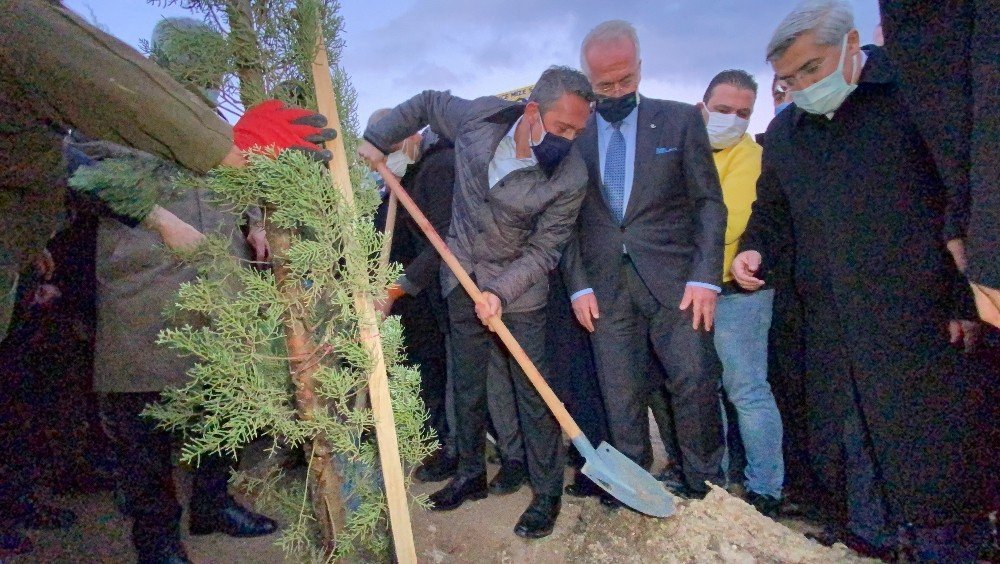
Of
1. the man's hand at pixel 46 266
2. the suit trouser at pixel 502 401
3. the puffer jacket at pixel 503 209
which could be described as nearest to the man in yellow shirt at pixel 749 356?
the puffer jacket at pixel 503 209

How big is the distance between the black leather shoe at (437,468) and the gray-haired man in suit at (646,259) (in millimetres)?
1086

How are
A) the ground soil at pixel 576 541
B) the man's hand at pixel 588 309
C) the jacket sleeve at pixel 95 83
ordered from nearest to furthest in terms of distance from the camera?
the jacket sleeve at pixel 95 83 → the ground soil at pixel 576 541 → the man's hand at pixel 588 309

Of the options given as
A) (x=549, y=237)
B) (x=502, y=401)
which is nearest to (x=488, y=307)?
(x=549, y=237)

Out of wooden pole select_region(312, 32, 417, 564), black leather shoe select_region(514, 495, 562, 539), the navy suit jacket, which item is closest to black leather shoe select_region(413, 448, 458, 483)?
black leather shoe select_region(514, 495, 562, 539)

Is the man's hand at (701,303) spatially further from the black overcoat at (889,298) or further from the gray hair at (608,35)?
the gray hair at (608,35)

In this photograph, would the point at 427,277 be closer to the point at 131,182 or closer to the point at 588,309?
the point at 588,309

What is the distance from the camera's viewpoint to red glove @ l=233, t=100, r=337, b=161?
Answer: 1.76 metres

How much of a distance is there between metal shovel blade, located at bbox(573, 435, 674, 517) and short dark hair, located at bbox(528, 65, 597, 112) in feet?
5.35

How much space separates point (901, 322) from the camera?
8.21 ft

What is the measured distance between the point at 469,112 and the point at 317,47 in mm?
1431

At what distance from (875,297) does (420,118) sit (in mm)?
2338

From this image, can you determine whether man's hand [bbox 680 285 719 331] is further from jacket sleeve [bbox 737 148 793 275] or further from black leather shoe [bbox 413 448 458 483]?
black leather shoe [bbox 413 448 458 483]

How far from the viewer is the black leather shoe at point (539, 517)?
9.88ft

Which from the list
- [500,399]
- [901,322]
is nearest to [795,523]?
[901,322]
